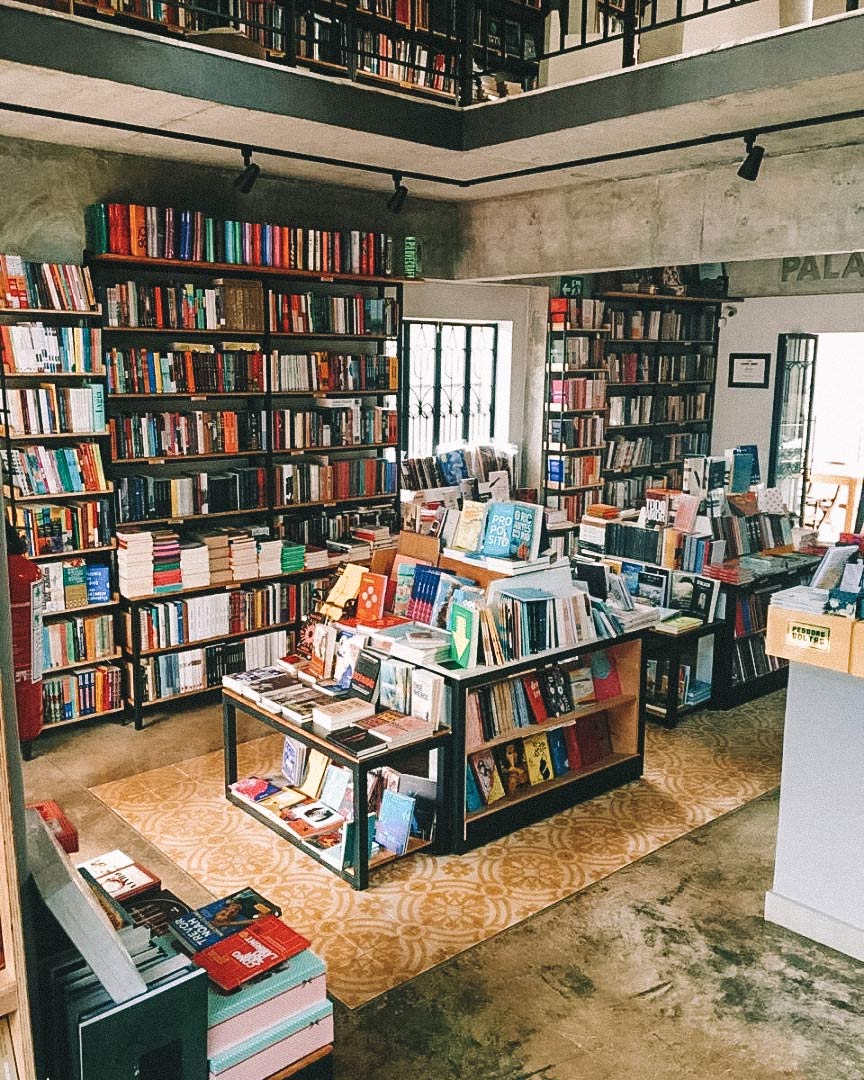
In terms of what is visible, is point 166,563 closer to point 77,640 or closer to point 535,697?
point 77,640

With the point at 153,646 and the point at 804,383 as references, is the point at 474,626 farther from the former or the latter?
the point at 804,383

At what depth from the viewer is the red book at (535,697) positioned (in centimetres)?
498

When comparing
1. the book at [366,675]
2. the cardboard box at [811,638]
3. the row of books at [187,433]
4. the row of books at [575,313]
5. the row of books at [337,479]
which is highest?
the row of books at [575,313]

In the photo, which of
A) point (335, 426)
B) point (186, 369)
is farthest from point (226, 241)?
point (335, 426)

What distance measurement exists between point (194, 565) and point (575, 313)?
4501 millimetres

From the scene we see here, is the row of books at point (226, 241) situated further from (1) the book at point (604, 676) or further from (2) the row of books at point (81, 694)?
(1) the book at point (604, 676)

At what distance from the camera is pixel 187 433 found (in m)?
6.36

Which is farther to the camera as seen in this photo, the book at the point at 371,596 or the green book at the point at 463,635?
the book at the point at 371,596

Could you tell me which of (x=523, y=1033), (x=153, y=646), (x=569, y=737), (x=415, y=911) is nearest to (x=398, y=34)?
(x=153, y=646)

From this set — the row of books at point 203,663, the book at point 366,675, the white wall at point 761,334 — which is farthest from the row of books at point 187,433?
the white wall at point 761,334

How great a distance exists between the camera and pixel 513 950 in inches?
153

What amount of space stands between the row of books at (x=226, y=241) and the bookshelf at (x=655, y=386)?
3.16 metres

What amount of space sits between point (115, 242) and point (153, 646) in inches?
99.6

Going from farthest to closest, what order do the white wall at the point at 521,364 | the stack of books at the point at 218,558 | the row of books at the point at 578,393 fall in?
1. the row of books at the point at 578,393
2. the white wall at the point at 521,364
3. the stack of books at the point at 218,558
